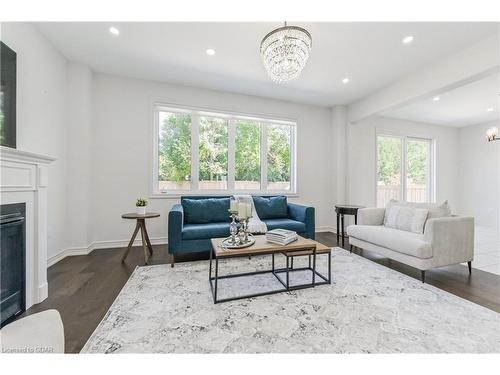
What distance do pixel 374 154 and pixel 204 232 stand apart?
448 centimetres

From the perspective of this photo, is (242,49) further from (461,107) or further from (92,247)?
(461,107)

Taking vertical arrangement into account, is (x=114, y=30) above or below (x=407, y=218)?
above

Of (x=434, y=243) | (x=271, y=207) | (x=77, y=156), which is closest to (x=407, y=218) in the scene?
(x=434, y=243)

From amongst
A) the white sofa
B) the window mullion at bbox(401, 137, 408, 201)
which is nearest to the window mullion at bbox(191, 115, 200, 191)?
the white sofa

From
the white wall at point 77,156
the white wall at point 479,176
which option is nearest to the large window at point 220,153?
the white wall at point 77,156

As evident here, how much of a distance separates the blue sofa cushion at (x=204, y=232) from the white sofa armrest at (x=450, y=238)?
2.37 metres

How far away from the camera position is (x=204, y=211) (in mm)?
3383

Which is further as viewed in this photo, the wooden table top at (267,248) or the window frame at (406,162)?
the window frame at (406,162)

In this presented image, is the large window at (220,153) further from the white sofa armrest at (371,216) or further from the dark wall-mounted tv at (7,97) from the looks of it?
the dark wall-mounted tv at (7,97)

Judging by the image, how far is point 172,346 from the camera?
1.41m

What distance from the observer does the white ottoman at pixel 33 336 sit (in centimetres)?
87

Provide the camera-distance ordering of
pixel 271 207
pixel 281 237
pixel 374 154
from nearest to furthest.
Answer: pixel 281 237 → pixel 271 207 → pixel 374 154

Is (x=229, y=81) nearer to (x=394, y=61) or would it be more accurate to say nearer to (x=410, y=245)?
(x=394, y=61)

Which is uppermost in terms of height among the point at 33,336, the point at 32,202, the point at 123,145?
the point at 123,145
